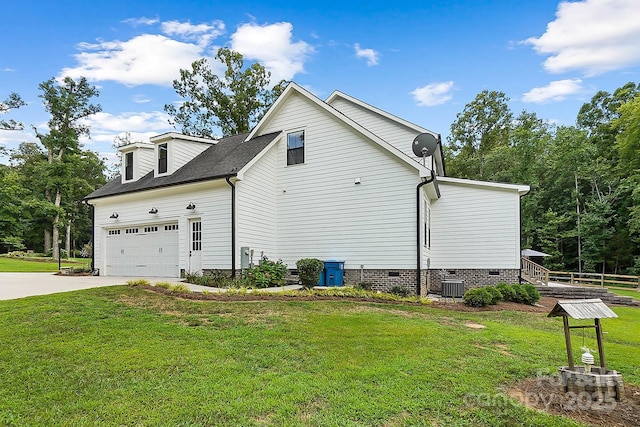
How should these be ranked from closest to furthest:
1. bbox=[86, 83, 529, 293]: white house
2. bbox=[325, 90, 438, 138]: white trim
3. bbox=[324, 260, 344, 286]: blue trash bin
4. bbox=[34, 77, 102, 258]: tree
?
bbox=[86, 83, 529, 293]: white house
bbox=[324, 260, 344, 286]: blue trash bin
bbox=[325, 90, 438, 138]: white trim
bbox=[34, 77, 102, 258]: tree

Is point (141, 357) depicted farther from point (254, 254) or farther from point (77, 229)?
point (77, 229)

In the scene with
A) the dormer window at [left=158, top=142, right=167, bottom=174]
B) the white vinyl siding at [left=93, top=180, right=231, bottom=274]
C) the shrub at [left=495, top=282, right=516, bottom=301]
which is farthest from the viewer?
the dormer window at [left=158, top=142, right=167, bottom=174]

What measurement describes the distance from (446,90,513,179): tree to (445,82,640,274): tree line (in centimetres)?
9

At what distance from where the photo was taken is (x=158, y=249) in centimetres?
1422

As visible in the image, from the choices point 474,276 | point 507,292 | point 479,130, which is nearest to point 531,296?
point 507,292

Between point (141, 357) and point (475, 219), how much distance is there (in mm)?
13864

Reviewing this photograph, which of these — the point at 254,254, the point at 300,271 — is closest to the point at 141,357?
the point at 300,271

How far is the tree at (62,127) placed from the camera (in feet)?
103

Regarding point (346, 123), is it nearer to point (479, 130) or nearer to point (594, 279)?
point (594, 279)

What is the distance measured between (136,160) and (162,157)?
1.82 m

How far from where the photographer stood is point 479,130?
120 feet

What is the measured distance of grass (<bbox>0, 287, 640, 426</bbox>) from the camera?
3.34 metres

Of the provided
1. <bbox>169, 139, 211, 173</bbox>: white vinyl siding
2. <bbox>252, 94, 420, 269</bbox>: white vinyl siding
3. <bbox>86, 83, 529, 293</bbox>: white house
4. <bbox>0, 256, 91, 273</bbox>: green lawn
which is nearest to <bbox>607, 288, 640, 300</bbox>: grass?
<bbox>86, 83, 529, 293</bbox>: white house

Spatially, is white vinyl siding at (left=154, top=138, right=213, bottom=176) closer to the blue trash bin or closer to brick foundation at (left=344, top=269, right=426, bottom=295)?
the blue trash bin
